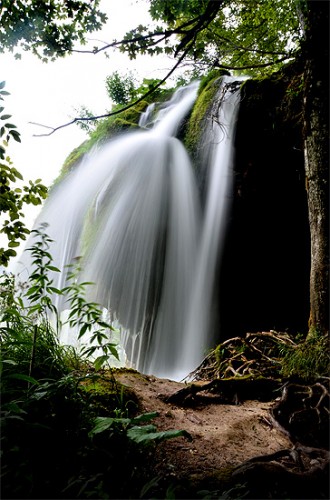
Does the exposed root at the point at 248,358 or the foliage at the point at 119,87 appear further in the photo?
the foliage at the point at 119,87

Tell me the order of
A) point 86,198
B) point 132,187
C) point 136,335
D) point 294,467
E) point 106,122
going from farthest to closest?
point 106,122, point 86,198, point 132,187, point 136,335, point 294,467

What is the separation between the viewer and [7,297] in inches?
95.0

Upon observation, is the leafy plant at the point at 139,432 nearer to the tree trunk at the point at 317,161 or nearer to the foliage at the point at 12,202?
the foliage at the point at 12,202

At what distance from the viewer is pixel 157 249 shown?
5.89 m

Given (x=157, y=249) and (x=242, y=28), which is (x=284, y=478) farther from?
(x=242, y=28)

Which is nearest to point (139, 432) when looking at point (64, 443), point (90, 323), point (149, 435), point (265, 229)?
point (149, 435)

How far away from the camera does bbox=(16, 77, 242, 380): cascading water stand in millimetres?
5598

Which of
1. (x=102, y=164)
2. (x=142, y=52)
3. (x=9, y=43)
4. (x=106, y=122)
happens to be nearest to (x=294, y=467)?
(x=142, y=52)

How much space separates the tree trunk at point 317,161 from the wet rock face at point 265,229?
8.47 feet

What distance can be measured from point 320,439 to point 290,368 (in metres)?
0.92

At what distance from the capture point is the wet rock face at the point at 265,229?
18.0ft

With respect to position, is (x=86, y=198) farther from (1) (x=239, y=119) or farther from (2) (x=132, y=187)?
(1) (x=239, y=119)

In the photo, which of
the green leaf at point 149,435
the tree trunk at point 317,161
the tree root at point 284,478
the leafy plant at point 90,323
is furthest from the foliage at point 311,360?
the leafy plant at point 90,323

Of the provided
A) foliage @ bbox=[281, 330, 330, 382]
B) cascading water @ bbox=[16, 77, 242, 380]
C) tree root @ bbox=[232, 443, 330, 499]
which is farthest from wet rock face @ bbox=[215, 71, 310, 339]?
tree root @ bbox=[232, 443, 330, 499]
